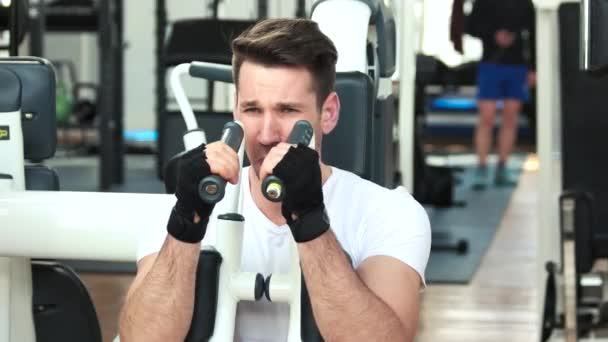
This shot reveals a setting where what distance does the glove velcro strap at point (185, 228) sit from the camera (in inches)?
68.0

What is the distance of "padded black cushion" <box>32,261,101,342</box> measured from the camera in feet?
8.11

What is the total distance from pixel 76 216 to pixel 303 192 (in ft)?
2.47

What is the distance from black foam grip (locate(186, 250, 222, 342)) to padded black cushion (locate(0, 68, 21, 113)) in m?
0.71

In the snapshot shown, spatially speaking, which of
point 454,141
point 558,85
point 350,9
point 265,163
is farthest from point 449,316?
point 454,141

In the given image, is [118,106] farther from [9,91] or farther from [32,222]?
[32,222]

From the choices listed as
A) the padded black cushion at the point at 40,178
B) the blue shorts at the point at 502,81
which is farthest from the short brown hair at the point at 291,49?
the blue shorts at the point at 502,81

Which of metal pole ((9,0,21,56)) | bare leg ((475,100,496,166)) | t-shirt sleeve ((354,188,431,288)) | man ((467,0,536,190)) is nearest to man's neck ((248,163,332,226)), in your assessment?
t-shirt sleeve ((354,188,431,288))

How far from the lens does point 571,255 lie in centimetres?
336

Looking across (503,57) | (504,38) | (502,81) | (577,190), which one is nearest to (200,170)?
(577,190)

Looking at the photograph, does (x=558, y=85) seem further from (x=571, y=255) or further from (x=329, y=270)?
(x=329, y=270)

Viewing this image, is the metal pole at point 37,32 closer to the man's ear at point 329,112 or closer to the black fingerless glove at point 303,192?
the man's ear at point 329,112

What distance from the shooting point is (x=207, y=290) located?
1794mm

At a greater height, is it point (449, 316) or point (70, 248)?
point (70, 248)

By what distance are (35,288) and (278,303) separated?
0.73m
